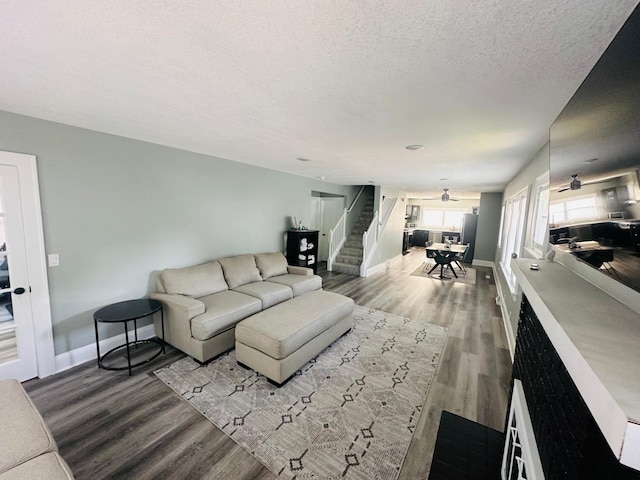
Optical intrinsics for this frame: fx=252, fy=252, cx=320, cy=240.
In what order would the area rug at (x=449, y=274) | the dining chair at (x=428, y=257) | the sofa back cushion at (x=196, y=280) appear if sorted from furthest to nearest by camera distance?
the dining chair at (x=428, y=257) < the area rug at (x=449, y=274) < the sofa back cushion at (x=196, y=280)

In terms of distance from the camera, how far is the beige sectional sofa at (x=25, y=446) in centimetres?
103

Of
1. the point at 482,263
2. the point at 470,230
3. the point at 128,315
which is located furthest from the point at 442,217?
the point at 128,315

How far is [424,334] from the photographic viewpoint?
350cm

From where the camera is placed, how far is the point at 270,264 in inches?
173

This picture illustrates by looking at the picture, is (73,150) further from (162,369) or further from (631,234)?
(631,234)

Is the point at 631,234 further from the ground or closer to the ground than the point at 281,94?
closer to the ground

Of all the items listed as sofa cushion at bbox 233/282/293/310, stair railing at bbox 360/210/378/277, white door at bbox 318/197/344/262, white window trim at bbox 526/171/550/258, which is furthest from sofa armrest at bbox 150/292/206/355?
white door at bbox 318/197/344/262

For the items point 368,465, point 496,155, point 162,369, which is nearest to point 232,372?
point 162,369

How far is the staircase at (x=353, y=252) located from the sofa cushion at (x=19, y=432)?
585 centimetres

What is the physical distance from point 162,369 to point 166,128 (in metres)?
2.44

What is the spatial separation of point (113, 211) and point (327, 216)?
5.70 m

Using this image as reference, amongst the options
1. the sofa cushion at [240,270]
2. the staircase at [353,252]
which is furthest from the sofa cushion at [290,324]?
the staircase at [353,252]

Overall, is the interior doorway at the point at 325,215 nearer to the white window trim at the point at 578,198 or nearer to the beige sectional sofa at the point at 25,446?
the white window trim at the point at 578,198

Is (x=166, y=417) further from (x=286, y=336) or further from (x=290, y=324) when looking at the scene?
(x=290, y=324)
